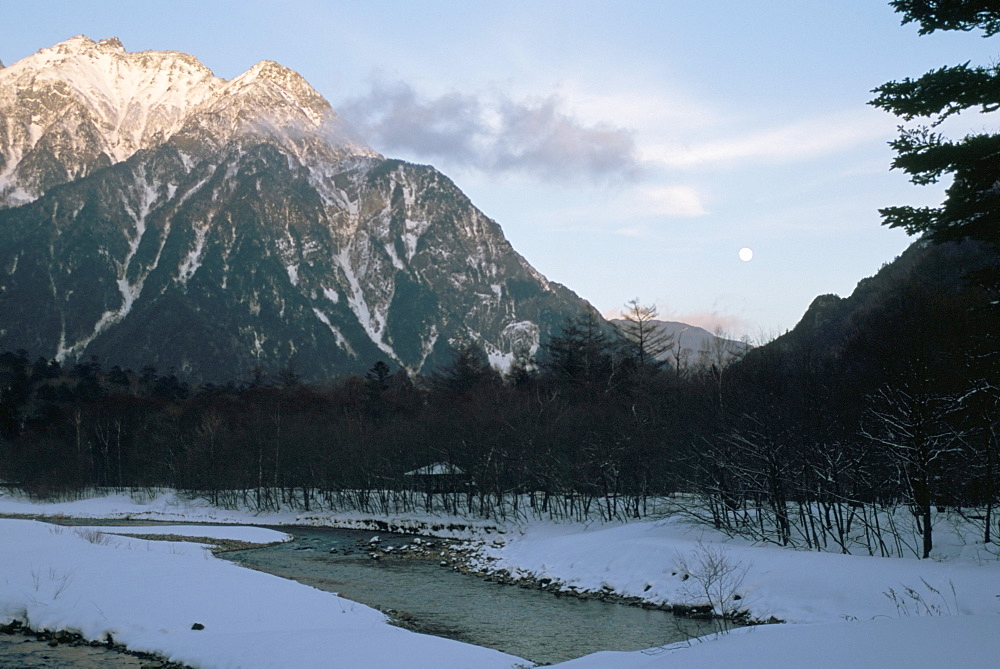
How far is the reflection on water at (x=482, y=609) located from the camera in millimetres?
23484

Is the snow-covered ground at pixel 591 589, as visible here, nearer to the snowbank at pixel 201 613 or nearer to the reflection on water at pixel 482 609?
the snowbank at pixel 201 613

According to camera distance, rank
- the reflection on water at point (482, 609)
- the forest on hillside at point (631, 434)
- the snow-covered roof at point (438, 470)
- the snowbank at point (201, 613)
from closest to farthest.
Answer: the snowbank at point (201, 613), the reflection on water at point (482, 609), the forest on hillside at point (631, 434), the snow-covered roof at point (438, 470)

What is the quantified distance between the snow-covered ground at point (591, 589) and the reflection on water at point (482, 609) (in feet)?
7.61

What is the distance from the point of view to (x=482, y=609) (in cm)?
2905

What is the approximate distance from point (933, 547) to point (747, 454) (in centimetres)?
1270

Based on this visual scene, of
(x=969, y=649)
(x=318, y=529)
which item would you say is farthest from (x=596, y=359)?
(x=969, y=649)

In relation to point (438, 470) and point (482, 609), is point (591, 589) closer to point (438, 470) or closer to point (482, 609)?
point (482, 609)

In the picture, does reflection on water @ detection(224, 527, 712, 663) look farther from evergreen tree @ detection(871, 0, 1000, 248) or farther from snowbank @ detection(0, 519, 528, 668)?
evergreen tree @ detection(871, 0, 1000, 248)

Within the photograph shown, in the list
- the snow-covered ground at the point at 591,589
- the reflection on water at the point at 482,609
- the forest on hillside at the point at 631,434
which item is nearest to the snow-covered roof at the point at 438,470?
the forest on hillside at the point at 631,434

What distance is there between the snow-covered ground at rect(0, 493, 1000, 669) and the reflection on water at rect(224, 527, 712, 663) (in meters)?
2.32

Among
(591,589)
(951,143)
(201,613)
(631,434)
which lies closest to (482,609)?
(591,589)

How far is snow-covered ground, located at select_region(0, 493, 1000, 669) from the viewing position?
1040 cm

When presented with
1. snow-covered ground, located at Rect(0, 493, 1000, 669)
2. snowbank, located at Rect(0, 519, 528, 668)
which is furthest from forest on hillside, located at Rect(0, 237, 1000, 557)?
snowbank, located at Rect(0, 519, 528, 668)

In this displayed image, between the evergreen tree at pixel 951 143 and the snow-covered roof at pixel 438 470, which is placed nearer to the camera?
the evergreen tree at pixel 951 143
